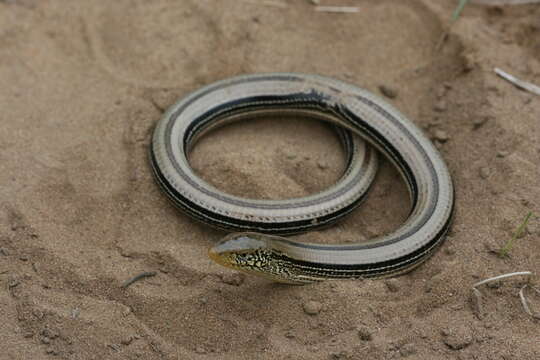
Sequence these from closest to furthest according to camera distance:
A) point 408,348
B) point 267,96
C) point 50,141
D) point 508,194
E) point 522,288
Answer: point 408,348 → point 522,288 → point 508,194 → point 50,141 → point 267,96

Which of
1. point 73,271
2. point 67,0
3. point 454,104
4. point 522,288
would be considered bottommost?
point 73,271

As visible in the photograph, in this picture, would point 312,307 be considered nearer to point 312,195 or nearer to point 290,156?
point 312,195

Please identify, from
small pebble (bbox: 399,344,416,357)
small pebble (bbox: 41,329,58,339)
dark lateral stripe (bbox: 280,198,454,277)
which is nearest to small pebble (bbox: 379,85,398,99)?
dark lateral stripe (bbox: 280,198,454,277)

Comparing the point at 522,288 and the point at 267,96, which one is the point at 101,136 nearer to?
the point at 267,96

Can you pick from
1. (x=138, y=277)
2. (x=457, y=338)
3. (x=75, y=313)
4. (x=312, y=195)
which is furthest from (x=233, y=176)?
(x=457, y=338)

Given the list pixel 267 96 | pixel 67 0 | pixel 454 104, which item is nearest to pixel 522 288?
pixel 454 104

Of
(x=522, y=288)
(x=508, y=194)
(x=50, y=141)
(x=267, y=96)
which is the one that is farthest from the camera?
(x=267, y=96)

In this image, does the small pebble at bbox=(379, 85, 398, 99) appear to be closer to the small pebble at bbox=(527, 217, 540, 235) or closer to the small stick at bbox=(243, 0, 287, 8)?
the small stick at bbox=(243, 0, 287, 8)
